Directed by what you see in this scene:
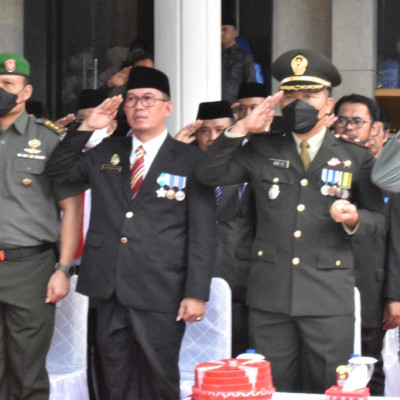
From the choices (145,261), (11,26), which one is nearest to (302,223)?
(145,261)

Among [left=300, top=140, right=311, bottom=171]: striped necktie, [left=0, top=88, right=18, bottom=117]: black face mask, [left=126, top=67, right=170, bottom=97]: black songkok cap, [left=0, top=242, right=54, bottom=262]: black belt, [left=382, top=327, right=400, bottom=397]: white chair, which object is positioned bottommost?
[left=382, top=327, right=400, bottom=397]: white chair

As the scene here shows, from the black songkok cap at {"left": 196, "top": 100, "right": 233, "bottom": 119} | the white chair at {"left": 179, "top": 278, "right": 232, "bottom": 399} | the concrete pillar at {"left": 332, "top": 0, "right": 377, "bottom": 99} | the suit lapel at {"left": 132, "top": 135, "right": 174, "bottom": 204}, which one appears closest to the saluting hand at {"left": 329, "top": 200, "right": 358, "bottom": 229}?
the suit lapel at {"left": 132, "top": 135, "right": 174, "bottom": 204}

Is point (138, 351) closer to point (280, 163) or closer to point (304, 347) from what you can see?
point (304, 347)

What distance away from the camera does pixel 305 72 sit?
4.44 meters

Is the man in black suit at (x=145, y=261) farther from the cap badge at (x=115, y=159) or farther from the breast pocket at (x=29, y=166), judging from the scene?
the breast pocket at (x=29, y=166)

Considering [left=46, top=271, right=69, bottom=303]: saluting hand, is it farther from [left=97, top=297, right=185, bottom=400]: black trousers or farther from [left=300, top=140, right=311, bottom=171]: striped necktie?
[left=300, top=140, right=311, bottom=171]: striped necktie

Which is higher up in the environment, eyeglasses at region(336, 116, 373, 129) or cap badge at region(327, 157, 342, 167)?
eyeglasses at region(336, 116, 373, 129)

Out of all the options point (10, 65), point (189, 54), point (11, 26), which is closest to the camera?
point (10, 65)

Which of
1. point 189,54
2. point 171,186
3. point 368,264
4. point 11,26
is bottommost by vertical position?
point 368,264

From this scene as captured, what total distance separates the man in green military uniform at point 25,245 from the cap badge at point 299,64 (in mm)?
1139

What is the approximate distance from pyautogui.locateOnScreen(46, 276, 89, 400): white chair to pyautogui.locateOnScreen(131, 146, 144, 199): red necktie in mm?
641

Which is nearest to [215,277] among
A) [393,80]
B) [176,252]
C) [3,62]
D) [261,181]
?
[176,252]

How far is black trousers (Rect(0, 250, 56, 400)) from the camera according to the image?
4.85 metres

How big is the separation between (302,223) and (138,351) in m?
0.89
